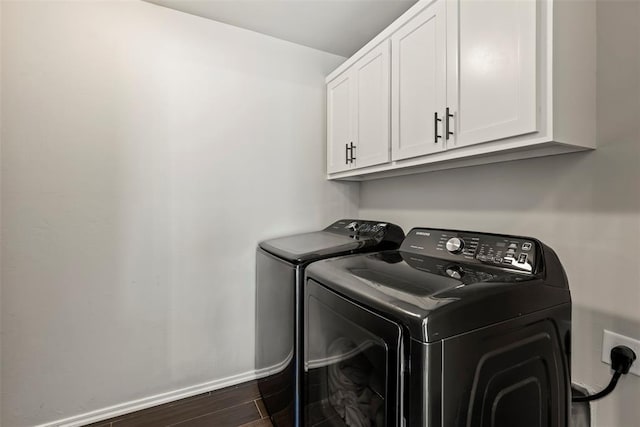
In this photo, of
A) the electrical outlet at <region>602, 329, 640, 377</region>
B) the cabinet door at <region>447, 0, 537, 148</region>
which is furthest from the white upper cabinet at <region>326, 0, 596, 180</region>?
the electrical outlet at <region>602, 329, 640, 377</region>

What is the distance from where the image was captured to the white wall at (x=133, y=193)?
145cm

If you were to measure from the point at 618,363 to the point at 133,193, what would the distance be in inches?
88.2

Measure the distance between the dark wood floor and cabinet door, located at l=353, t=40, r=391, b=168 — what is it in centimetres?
156

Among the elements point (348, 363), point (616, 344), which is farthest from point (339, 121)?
point (616, 344)

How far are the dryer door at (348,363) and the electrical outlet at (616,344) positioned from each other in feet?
2.85

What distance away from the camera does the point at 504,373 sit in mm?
817

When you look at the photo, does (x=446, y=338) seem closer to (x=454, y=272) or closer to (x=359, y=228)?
(x=454, y=272)

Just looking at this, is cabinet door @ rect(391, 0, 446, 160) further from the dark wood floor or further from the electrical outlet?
the dark wood floor

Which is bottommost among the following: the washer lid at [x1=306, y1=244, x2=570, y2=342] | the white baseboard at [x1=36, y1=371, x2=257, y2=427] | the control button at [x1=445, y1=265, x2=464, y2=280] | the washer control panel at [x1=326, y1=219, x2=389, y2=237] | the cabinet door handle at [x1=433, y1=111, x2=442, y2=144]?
the white baseboard at [x1=36, y1=371, x2=257, y2=427]

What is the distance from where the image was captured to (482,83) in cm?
110

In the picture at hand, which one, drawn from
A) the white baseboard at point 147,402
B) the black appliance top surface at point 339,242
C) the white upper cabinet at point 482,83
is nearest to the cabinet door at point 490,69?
the white upper cabinet at point 482,83

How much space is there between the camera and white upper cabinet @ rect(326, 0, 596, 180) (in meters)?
0.94

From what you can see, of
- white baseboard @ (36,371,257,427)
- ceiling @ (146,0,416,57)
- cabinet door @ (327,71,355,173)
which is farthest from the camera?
cabinet door @ (327,71,355,173)

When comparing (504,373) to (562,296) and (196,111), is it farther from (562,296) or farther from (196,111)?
(196,111)
